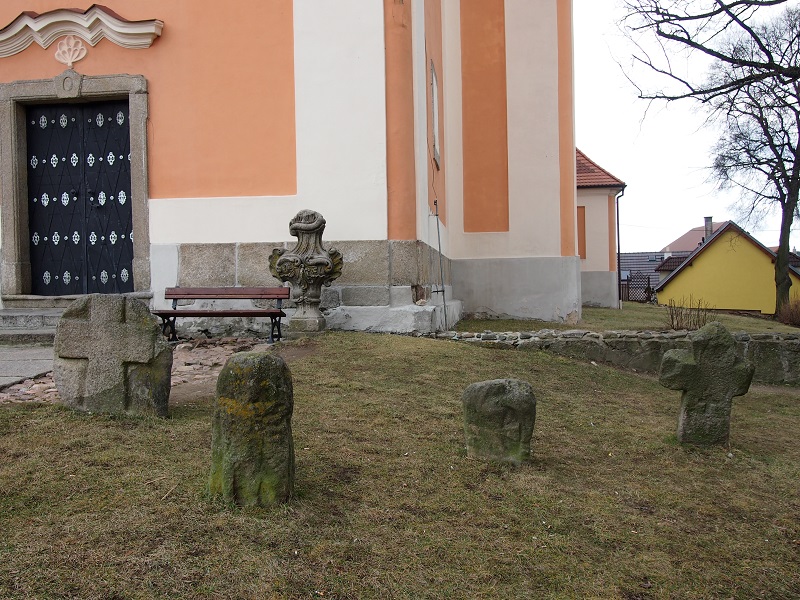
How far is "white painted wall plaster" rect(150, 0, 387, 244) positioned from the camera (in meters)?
8.77

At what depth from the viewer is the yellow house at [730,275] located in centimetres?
Result: 3284

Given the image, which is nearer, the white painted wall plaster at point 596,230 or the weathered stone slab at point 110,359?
the weathered stone slab at point 110,359

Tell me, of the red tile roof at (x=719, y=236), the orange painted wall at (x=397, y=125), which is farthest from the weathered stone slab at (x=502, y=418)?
the red tile roof at (x=719, y=236)

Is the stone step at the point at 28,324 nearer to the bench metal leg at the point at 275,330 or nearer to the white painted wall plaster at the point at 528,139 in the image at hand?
the bench metal leg at the point at 275,330

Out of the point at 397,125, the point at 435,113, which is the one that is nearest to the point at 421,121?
the point at 397,125

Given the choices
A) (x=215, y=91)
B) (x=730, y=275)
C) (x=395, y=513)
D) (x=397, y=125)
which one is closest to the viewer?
(x=395, y=513)

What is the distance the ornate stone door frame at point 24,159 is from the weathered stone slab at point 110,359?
Result: 4802 mm

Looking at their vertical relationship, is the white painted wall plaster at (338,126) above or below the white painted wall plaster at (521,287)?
above

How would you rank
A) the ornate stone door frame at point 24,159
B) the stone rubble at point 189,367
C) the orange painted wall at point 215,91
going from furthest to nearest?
the ornate stone door frame at point 24,159, the orange painted wall at point 215,91, the stone rubble at point 189,367

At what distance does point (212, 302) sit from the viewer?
888 centimetres

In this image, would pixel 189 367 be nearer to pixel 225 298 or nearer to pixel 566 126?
pixel 225 298

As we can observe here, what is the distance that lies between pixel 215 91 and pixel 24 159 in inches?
116

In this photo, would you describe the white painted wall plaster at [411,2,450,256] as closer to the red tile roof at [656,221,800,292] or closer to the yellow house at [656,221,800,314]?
the yellow house at [656,221,800,314]

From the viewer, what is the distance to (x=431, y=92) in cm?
1132
